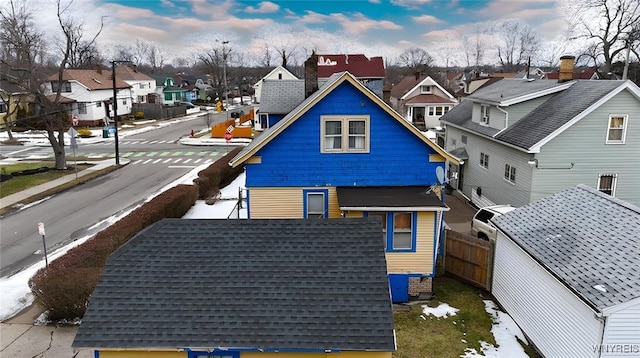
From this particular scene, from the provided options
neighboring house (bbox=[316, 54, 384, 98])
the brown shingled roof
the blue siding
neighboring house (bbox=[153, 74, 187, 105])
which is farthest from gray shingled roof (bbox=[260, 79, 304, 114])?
neighboring house (bbox=[153, 74, 187, 105])

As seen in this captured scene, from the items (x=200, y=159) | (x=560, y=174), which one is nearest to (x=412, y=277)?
(x=560, y=174)

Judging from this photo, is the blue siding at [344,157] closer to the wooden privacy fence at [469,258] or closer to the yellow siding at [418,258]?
the yellow siding at [418,258]

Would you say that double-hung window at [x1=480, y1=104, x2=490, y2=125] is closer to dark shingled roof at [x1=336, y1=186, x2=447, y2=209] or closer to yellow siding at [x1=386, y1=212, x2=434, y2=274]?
dark shingled roof at [x1=336, y1=186, x2=447, y2=209]

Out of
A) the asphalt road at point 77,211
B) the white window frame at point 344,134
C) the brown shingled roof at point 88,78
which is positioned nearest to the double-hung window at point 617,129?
the white window frame at point 344,134

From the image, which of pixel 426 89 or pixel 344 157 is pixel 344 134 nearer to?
pixel 344 157

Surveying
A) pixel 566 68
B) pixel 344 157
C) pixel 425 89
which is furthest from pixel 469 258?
pixel 425 89
